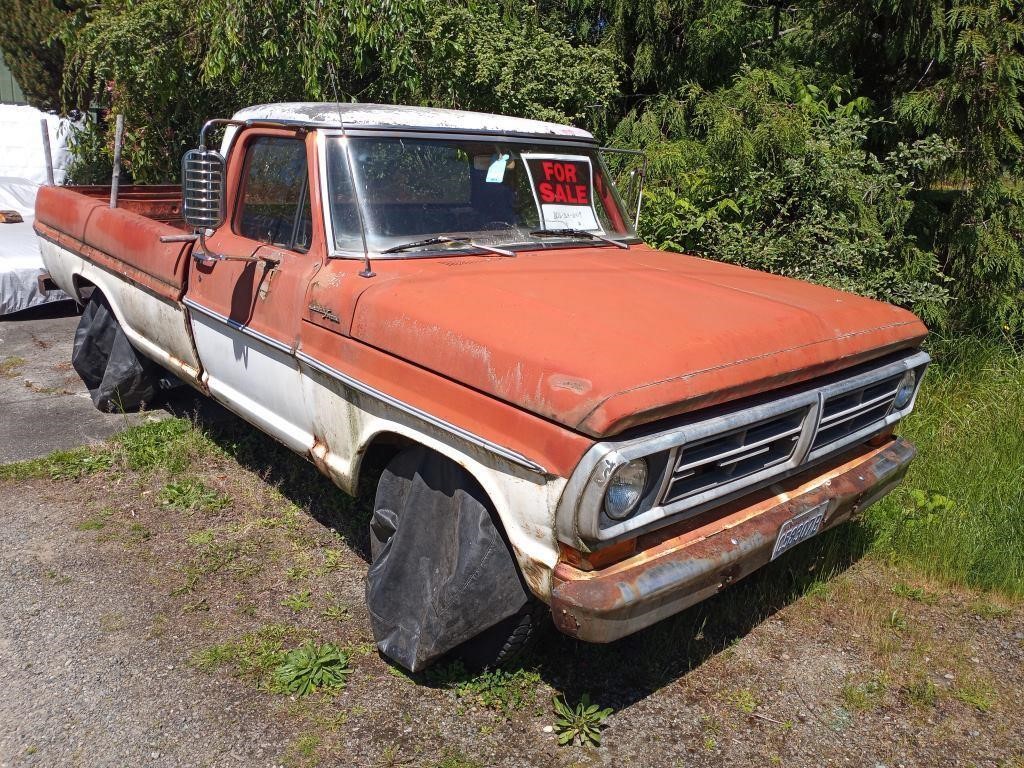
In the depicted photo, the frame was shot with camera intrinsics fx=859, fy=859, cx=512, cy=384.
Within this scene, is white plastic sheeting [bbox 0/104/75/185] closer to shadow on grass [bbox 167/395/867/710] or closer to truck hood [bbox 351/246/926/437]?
shadow on grass [bbox 167/395/867/710]

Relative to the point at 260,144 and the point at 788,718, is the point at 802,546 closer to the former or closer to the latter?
the point at 788,718

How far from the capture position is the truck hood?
2520 millimetres

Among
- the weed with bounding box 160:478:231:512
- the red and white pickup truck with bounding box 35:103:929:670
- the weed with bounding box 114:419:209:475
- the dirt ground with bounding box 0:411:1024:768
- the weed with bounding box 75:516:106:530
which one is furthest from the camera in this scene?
the weed with bounding box 114:419:209:475

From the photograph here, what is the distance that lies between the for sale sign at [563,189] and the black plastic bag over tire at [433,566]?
5.02 ft

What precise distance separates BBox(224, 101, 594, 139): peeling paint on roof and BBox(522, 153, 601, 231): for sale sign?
0.55 ft

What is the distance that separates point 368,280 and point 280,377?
0.76 m

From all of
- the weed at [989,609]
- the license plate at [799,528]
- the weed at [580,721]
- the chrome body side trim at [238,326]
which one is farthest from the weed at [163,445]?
the weed at [989,609]

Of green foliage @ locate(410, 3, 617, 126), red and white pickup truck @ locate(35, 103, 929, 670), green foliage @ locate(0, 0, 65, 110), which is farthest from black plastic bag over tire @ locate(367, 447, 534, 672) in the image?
green foliage @ locate(0, 0, 65, 110)

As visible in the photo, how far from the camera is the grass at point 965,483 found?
404cm

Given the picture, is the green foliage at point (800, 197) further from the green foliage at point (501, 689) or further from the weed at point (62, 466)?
the weed at point (62, 466)

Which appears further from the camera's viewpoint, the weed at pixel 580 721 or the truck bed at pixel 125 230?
the truck bed at pixel 125 230

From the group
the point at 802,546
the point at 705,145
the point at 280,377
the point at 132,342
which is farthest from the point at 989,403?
the point at 132,342

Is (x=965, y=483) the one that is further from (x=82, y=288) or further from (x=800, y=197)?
(x=82, y=288)

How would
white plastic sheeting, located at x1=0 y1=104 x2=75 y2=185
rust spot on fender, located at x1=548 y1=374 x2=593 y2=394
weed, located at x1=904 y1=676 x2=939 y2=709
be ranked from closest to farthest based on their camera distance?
rust spot on fender, located at x1=548 y1=374 x2=593 y2=394
weed, located at x1=904 y1=676 x2=939 y2=709
white plastic sheeting, located at x1=0 y1=104 x2=75 y2=185
